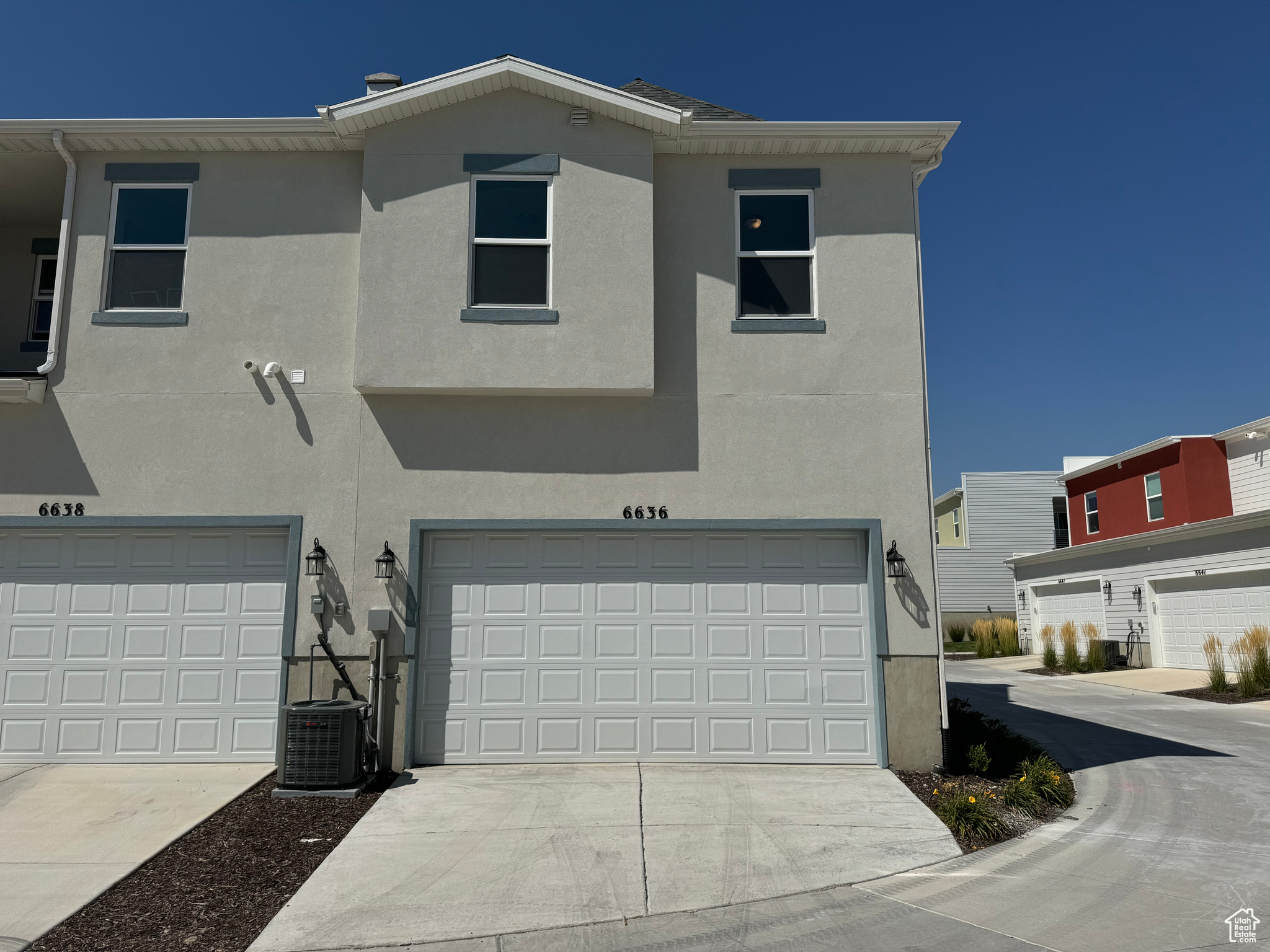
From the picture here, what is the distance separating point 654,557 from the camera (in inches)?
390

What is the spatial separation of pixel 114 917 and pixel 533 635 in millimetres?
4698

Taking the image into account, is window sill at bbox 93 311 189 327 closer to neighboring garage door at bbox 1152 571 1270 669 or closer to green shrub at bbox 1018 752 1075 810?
green shrub at bbox 1018 752 1075 810

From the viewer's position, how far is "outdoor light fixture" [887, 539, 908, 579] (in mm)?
9578

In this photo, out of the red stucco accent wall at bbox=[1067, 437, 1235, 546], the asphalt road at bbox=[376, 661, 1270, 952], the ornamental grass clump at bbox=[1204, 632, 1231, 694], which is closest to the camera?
the asphalt road at bbox=[376, 661, 1270, 952]

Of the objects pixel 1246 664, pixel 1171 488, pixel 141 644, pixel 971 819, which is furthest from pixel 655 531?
pixel 1171 488

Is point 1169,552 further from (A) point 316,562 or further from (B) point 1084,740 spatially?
(A) point 316,562

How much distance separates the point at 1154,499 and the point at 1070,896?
21.7m

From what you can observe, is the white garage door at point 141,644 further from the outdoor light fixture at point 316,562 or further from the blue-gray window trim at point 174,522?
the outdoor light fixture at point 316,562

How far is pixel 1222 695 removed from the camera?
55.7 ft

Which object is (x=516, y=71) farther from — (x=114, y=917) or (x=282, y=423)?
(x=114, y=917)

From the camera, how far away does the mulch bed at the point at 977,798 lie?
7348 mm

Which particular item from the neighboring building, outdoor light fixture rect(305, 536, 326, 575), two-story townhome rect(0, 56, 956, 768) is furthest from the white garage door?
the neighboring building

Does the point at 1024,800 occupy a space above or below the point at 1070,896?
above

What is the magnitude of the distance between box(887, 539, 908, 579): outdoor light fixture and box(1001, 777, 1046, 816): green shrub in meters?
2.35
